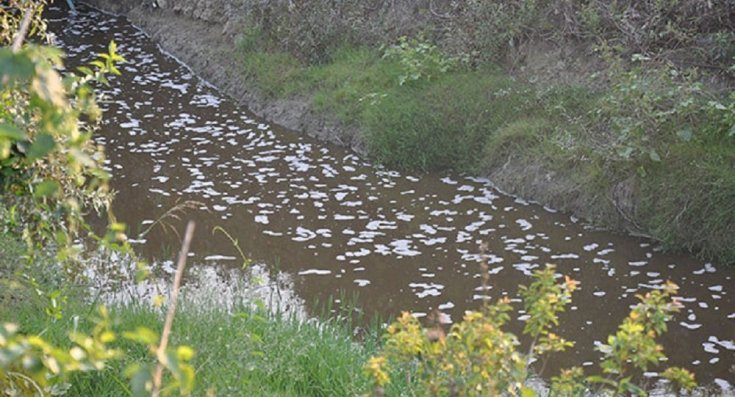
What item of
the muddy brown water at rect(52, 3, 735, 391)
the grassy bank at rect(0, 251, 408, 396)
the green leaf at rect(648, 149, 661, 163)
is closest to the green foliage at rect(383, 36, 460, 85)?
the muddy brown water at rect(52, 3, 735, 391)

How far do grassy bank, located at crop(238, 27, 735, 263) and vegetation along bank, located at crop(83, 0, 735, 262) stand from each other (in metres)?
0.01

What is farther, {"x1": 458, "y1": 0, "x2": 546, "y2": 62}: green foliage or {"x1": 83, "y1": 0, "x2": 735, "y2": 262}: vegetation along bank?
{"x1": 458, "y1": 0, "x2": 546, "y2": 62}: green foliage

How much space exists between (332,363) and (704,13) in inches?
227

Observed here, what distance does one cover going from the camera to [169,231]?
8.93m

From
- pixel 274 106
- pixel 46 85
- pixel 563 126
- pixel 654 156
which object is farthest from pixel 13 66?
pixel 274 106

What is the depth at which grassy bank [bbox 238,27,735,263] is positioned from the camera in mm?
8531

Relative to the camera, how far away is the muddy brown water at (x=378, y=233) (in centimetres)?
749

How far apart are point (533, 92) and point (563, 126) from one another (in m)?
0.77

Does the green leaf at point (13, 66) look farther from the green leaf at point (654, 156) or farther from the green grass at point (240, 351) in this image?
the green leaf at point (654, 156)

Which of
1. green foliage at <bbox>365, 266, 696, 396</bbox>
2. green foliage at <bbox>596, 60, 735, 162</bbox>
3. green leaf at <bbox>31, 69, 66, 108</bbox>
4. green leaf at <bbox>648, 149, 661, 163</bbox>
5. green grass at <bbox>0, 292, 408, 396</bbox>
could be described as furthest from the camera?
green foliage at <bbox>596, 60, 735, 162</bbox>

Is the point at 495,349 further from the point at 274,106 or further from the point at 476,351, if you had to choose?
the point at 274,106

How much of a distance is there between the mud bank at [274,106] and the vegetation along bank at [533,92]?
0.06ft

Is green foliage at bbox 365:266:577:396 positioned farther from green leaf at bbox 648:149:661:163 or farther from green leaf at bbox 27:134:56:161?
green leaf at bbox 648:149:661:163

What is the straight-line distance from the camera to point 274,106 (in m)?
12.2
